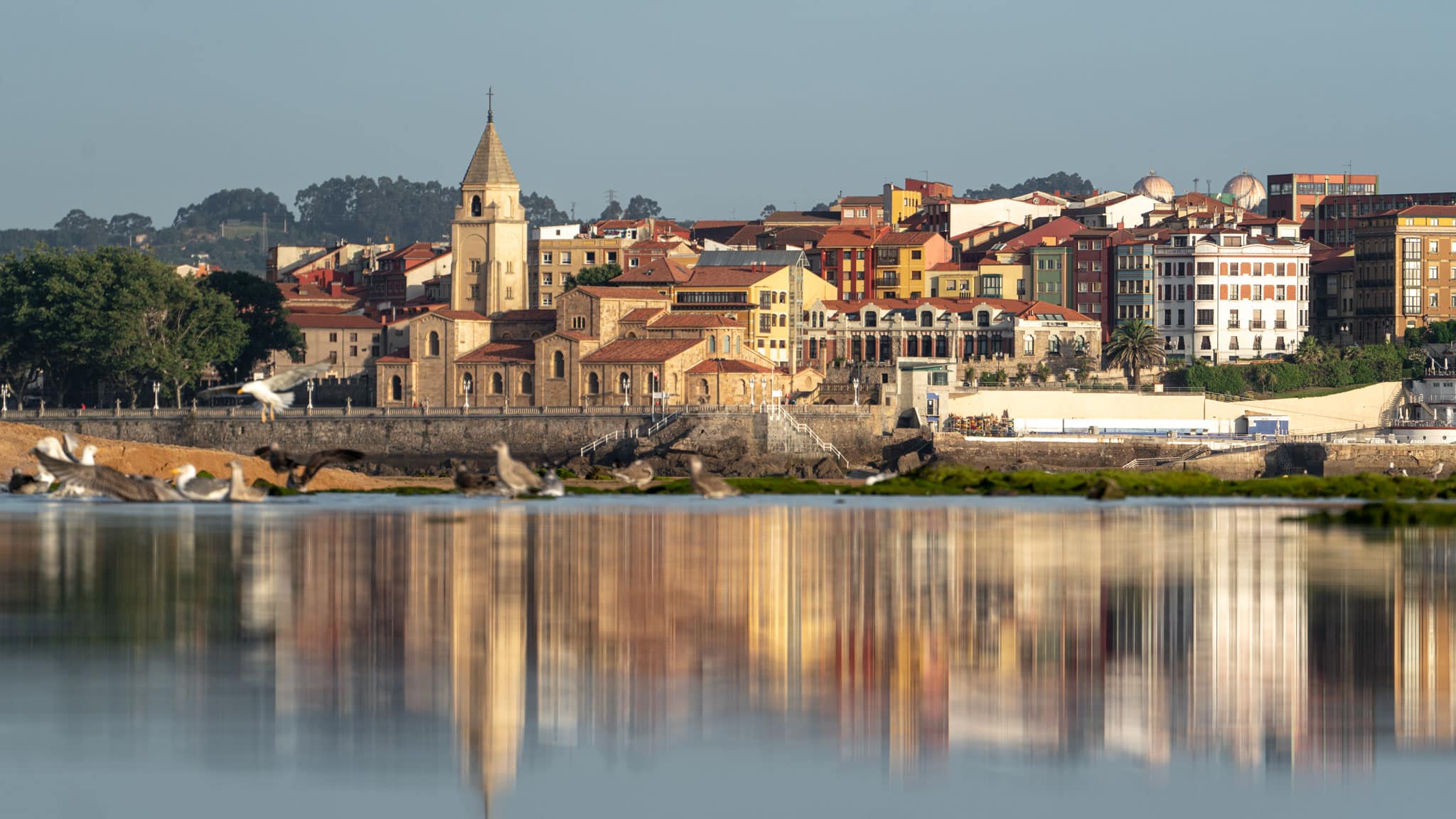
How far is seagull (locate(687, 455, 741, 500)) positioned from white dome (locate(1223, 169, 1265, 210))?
134 meters

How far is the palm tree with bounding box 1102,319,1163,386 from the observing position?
111000mm

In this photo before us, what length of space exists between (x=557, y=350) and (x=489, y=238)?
15.0 meters

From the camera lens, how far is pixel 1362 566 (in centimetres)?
3541

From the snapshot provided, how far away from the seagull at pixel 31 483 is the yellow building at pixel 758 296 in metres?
57.4

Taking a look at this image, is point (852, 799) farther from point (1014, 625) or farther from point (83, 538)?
point (83, 538)

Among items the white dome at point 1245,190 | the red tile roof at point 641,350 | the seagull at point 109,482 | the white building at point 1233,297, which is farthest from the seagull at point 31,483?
the white dome at point 1245,190

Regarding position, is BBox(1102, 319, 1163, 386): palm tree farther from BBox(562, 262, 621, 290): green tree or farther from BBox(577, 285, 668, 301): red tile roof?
BBox(562, 262, 621, 290): green tree

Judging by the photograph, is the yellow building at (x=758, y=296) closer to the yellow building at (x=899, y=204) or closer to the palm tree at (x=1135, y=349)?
the palm tree at (x=1135, y=349)

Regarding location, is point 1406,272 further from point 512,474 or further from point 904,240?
point 512,474

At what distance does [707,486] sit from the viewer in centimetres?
5600

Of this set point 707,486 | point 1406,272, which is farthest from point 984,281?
point 707,486

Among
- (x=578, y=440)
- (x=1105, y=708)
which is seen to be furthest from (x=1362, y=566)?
(x=578, y=440)

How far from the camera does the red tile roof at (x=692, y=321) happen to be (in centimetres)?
10550

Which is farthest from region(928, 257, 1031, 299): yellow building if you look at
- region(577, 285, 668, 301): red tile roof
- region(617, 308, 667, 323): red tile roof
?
region(617, 308, 667, 323): red tile roof
